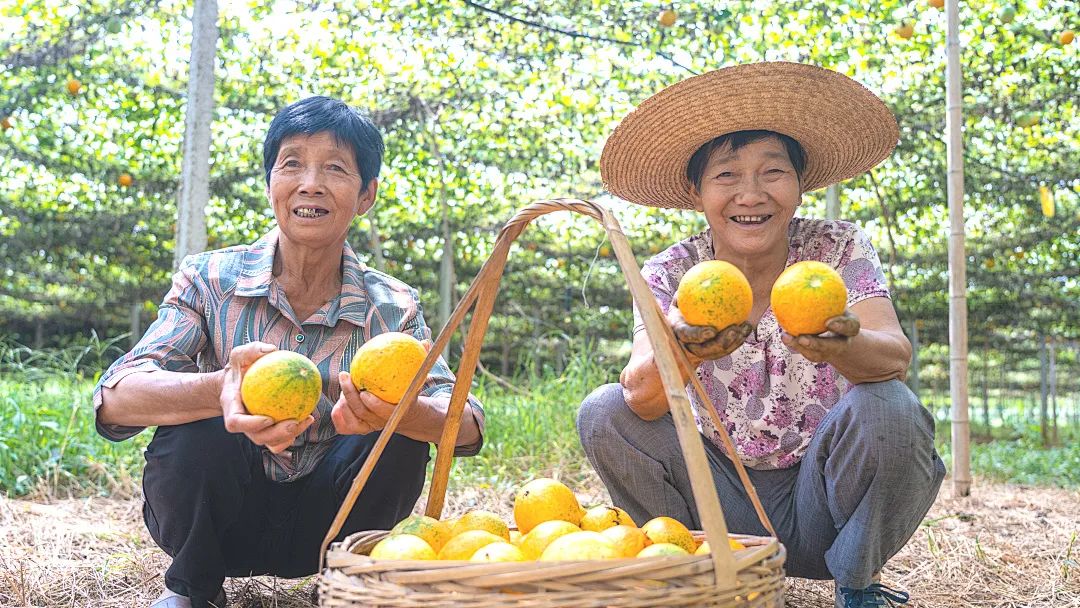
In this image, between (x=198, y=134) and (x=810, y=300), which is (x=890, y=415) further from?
(x=198, y=134)

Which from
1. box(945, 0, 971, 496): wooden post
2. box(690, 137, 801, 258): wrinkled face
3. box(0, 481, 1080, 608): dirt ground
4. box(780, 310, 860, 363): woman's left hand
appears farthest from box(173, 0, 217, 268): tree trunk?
box(945, 0, 971, 496): wooden post

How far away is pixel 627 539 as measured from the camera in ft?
4.69

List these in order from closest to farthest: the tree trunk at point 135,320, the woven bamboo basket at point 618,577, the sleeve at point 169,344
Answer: the woven bamboo basket at point 618,577
the sleeve at point 169,344
the tree trunk at point 135,320

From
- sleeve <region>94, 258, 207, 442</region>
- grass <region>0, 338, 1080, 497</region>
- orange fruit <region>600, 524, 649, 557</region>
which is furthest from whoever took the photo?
grass <region>0, 338, 1080, 497</region>

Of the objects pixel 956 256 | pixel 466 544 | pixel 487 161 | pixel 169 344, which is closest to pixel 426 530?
pixel 466 544

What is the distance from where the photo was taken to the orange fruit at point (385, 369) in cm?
168

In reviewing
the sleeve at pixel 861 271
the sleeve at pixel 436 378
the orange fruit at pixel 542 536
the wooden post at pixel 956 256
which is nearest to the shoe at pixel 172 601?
the sleeve at pixel 436 378

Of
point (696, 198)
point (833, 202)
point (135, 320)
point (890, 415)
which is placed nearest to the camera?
point (890, 415)

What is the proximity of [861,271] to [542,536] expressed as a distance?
3.66 feet

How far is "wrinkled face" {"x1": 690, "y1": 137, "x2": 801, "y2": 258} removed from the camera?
2.08 metres

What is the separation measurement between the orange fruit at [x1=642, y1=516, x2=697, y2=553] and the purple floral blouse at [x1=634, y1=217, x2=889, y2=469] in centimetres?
69

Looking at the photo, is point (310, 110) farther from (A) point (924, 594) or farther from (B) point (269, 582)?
(A) point (924, 594)

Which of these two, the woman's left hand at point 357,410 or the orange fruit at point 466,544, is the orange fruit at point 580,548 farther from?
the woman's left hand at point 357,410

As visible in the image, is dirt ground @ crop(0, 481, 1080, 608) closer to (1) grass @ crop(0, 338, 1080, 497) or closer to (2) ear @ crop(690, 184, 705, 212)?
(1) grass @ crop(0, 338, 1080, 497)
